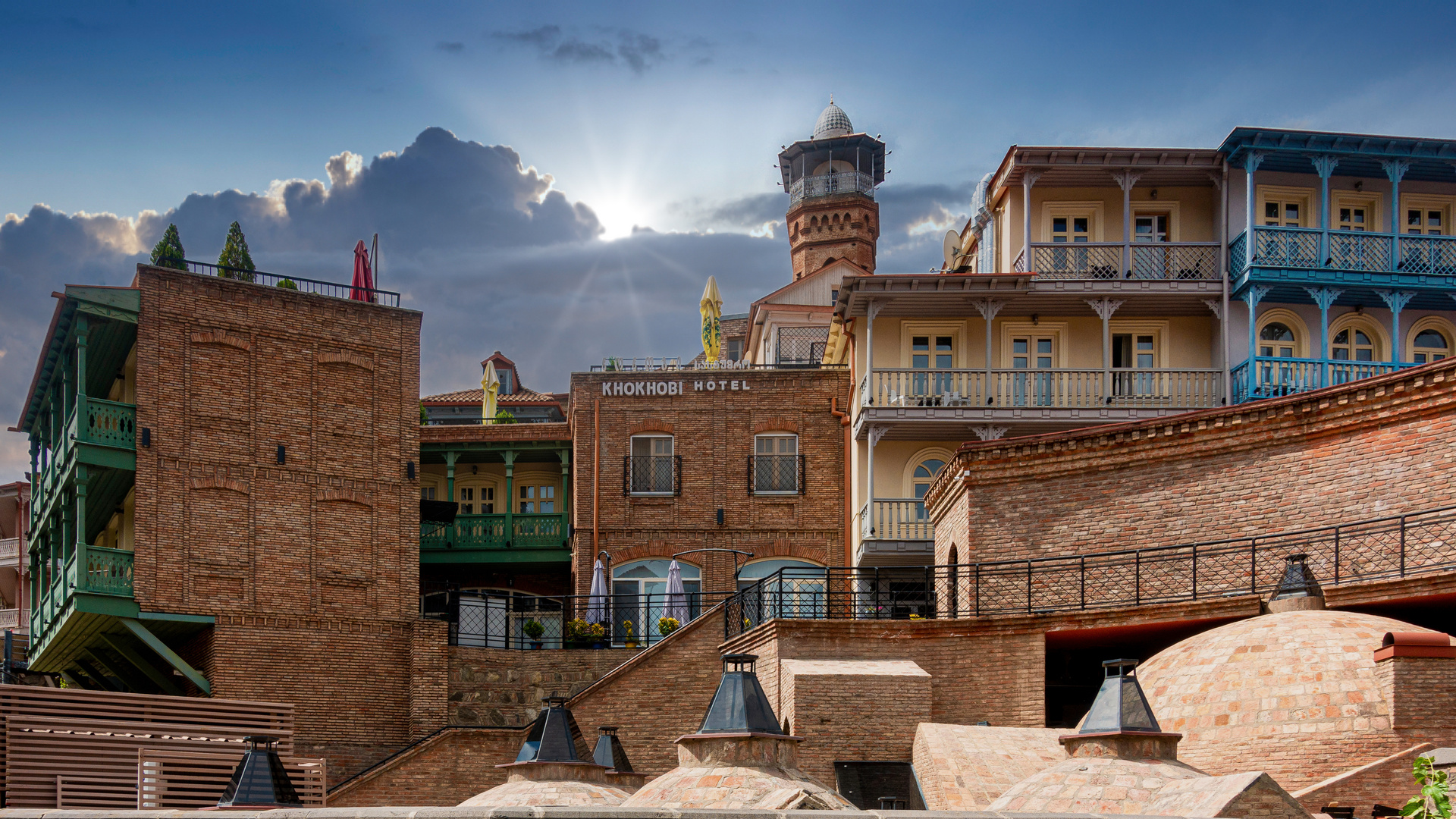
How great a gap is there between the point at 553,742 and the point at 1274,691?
8329 millimetres

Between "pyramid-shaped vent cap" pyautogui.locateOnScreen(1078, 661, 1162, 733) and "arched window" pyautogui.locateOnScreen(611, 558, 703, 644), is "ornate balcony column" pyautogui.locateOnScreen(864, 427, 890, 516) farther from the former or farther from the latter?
"pyramid-shaped vent cap" pyautogui.locateOnScreen(1078, 661, 1162, 733)

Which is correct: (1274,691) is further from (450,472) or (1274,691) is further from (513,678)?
(450,472)

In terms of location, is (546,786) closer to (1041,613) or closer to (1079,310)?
(1041,613)

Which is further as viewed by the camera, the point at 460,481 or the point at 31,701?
the point at 460,481

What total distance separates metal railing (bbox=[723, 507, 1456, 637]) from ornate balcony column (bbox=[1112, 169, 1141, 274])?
9913mm

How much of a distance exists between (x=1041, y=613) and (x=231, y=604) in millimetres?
15497

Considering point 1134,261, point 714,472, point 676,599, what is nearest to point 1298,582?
point 1134,261

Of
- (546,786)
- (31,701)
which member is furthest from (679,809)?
(31,701)

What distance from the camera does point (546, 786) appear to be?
16.4 metres

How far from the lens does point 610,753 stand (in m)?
20.3

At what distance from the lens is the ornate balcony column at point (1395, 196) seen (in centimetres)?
3350

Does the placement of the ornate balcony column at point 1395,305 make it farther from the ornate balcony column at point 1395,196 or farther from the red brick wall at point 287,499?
the red brick wall at point 287,499

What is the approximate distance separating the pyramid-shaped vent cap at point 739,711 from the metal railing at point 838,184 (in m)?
45.5

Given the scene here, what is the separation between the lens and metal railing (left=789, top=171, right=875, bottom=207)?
2366 inches
